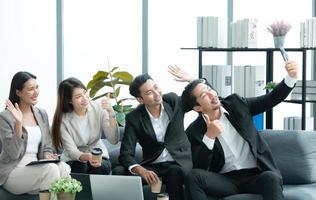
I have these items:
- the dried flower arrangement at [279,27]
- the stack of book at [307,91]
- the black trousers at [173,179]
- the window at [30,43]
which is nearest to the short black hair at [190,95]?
the black trousers at [173,179]

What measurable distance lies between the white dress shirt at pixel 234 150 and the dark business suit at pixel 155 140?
0.34 m

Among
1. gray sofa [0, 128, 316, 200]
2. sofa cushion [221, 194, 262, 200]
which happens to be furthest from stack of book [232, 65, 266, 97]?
sofa cushion [221, 194, 262, 200]

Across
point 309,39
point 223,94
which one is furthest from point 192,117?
point 309,39

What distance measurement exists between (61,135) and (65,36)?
94.7 inches

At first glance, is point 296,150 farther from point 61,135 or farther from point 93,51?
point 93,51

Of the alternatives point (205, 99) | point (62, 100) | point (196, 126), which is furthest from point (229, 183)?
point (62, 100)

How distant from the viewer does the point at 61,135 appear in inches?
228

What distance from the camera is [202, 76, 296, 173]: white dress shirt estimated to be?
210 inches

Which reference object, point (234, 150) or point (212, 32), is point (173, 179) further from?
point (212, 32)

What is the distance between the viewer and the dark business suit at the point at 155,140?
18.4ft

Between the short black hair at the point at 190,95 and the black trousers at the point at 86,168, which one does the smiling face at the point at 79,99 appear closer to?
the black trousers at the point at 86,168

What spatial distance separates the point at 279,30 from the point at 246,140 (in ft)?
6.36

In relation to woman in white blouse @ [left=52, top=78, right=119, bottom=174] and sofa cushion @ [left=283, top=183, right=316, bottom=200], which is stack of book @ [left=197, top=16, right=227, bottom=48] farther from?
sofa cushion @ [left=283, top=183, right=316, bottom=200]

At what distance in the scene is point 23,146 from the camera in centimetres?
550
